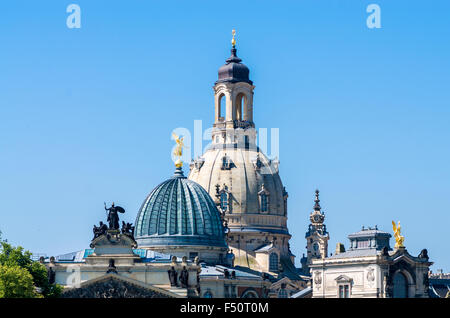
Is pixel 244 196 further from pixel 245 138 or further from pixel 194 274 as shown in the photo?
pixel 194 274

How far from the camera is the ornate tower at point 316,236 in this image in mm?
193250

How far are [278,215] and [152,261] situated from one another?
4647 cm

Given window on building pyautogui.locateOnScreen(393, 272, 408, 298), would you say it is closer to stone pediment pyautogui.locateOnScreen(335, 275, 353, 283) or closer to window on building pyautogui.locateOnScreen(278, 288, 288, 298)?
stone pediment pyautogui.locateOnScreen(335, 275, 353, 283)

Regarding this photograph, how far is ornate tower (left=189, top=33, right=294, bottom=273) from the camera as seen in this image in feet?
609

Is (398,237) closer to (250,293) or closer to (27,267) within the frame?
(250,293)

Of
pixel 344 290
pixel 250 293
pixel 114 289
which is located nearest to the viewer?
pixel 114 289

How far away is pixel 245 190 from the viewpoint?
611ft

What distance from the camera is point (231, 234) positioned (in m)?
185

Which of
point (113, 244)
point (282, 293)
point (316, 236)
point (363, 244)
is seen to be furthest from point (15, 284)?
point (316, 236)

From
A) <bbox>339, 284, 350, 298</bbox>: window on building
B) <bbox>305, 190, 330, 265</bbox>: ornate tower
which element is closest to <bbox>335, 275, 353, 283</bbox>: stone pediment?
<bbox>339, 284, 350, 298</bbox>: window on building

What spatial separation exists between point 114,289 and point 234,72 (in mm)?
66059
